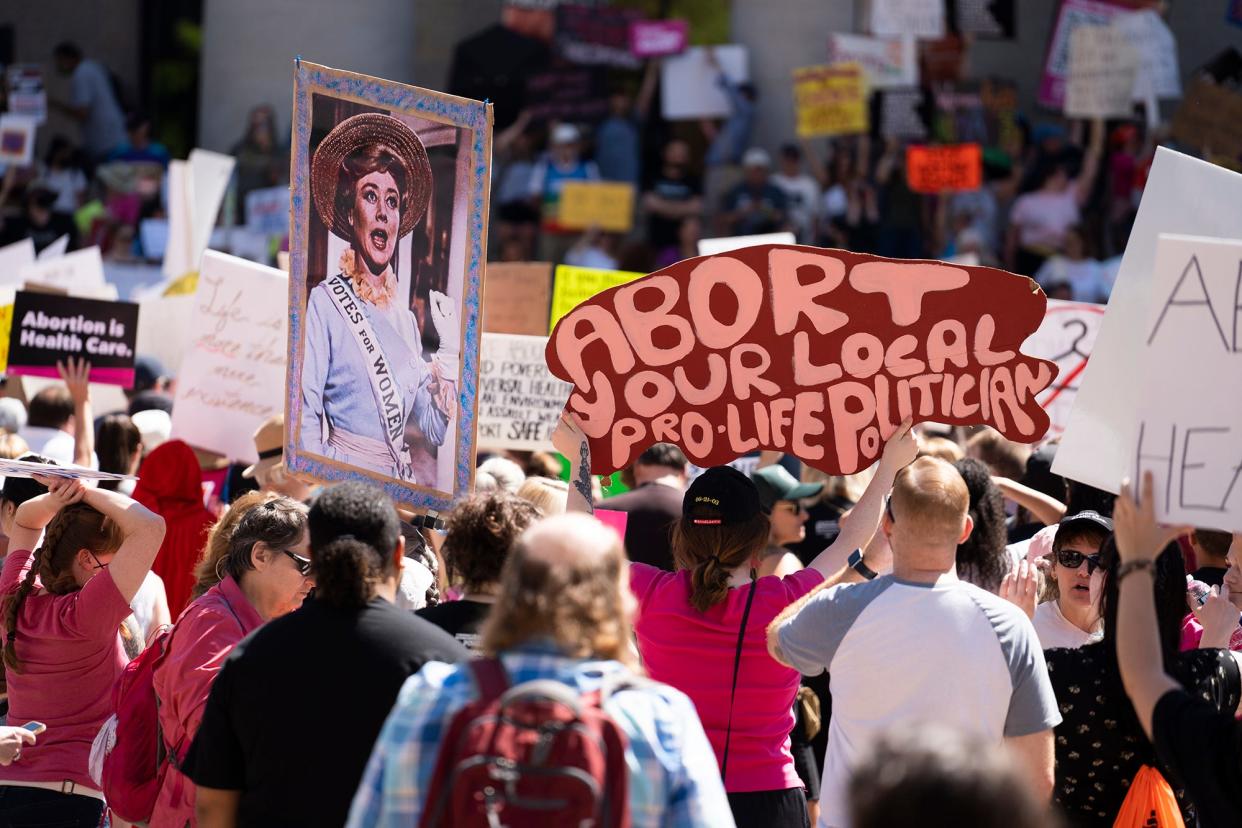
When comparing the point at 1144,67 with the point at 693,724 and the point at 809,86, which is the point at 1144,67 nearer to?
the point at 809,86

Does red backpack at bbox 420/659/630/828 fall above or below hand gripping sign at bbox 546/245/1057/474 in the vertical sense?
below

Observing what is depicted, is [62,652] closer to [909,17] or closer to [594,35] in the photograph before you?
[909,17]

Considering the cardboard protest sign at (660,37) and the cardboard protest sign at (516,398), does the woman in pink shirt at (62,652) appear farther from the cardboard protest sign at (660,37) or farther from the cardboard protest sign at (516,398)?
the cardboard protest sign at (660,37)

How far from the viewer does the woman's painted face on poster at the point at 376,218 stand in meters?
4.54

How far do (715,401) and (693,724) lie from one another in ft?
6.46

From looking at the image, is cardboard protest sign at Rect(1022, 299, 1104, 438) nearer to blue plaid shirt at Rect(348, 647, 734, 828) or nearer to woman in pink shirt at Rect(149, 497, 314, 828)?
woman in pink shirt at Rect(149, 497, 314, 828)

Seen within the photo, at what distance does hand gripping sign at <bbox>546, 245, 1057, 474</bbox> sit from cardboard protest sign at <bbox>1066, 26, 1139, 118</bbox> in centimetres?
1005

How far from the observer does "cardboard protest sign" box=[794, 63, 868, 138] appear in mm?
13547

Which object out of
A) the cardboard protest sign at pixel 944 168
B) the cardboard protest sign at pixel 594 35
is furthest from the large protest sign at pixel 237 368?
the cardboard protest sign at pixel 594 35

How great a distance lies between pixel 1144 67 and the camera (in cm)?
1355

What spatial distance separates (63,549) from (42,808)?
69 centimetres

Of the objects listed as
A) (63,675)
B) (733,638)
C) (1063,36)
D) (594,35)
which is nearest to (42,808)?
(63,675)

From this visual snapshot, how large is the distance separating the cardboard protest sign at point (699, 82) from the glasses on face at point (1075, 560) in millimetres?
11313

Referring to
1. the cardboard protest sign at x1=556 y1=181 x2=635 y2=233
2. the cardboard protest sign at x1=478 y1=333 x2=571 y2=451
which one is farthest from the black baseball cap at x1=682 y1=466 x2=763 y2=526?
the cardboard protest sign at x1=556 y1=181 x2=635 y2=233
